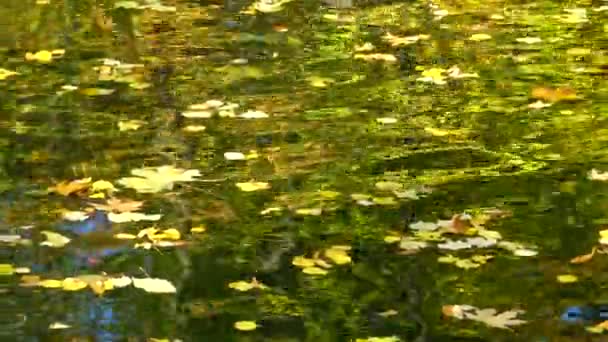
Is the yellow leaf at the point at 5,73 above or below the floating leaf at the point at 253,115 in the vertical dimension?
above

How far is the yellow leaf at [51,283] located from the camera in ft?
12.3

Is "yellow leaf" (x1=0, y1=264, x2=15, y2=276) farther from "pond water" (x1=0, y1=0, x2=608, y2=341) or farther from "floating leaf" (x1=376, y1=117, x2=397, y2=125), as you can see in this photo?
"floating leaf" (x1=376, y1=117, x2=397, y2=125)

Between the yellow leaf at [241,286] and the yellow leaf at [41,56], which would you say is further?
the yellow leaf at [41,56]

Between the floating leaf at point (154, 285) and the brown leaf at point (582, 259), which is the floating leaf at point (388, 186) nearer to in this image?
the brown leaf at point (582, 259)

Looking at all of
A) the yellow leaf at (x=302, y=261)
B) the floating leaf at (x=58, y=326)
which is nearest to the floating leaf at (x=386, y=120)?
the yellow leaf at (x=302, y=261)

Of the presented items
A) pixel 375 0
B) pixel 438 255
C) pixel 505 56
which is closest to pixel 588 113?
pixel 505 56

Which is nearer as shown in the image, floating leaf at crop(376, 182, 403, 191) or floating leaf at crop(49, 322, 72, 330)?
floating leaf at crop(49, 322, 72, 330)

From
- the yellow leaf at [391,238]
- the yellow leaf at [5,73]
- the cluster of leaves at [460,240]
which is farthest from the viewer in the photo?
the yellow leaf at [5,73]

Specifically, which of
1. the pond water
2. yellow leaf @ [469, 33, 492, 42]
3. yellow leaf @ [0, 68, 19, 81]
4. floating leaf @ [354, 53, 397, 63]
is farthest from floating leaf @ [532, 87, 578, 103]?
yellow leaf @ [0, 68, 19, 81]

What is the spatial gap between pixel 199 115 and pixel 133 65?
98 centimetres

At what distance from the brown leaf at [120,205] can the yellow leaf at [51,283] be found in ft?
1.95

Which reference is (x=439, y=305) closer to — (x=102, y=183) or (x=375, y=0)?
(x=102, y=183)

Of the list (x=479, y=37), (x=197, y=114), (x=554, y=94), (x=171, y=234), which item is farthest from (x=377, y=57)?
(x=171, y=234)

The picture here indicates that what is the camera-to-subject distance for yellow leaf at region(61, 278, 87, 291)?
3.73 m
